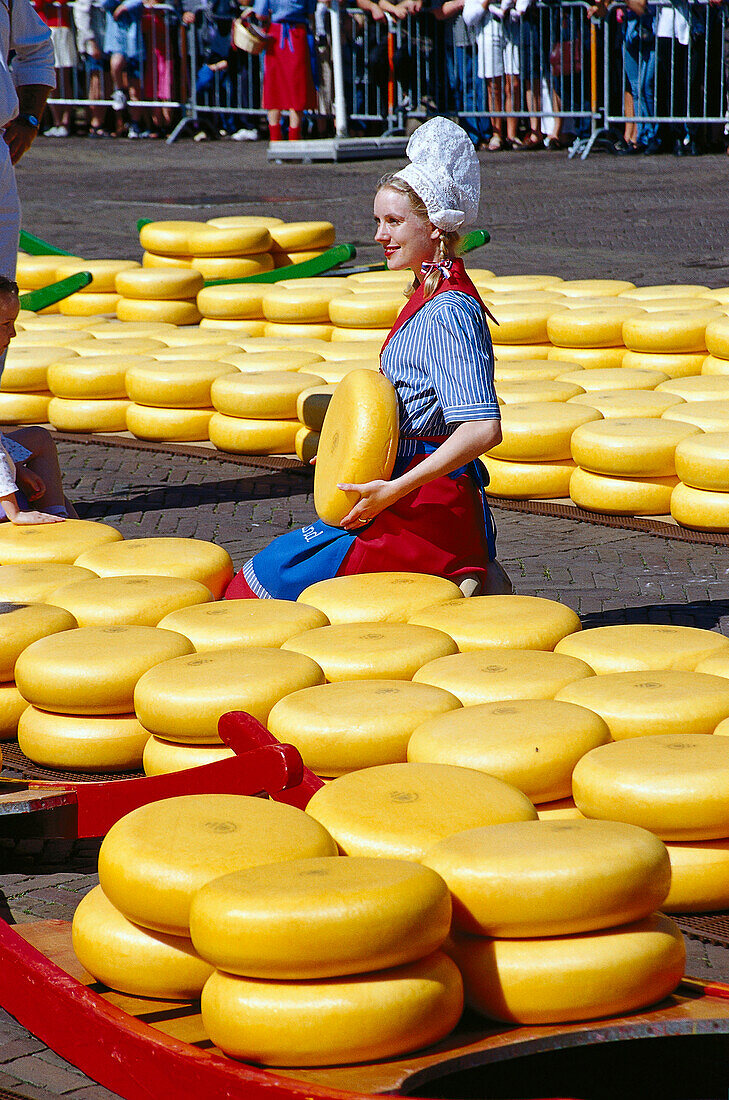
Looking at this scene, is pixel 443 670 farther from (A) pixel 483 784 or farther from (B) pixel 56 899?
(B) pixel 56 899

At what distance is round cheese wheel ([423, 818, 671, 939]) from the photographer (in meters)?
2.02

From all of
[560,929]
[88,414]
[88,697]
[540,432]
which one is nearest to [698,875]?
[560,929]

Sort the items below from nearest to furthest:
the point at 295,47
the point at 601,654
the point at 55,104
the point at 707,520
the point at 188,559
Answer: the point at 601,654, the point at 188,559, the point at 707,520, the point at 295,47, the point at 55,104

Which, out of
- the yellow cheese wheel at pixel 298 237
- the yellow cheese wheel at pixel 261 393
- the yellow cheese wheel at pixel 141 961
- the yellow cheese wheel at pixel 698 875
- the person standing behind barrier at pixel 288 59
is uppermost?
the person standing behind barrier at pixel 288 59

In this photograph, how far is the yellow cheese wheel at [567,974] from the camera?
2016mm

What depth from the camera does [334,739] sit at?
2.67m

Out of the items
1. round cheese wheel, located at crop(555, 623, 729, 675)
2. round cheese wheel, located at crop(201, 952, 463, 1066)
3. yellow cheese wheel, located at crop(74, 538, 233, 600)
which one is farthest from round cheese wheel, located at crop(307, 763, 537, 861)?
yellow cheese wheel, located at crop(74, 538, 233, 600)

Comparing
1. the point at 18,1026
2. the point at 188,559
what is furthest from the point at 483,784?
the point at 188,559

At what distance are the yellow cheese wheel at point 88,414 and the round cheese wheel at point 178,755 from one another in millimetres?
3746

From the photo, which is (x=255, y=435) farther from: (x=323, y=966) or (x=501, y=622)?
(x=323, y=966)

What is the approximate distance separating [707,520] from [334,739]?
101 inches

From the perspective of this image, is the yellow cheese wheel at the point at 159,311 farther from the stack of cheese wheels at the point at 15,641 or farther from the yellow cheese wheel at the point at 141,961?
the yellow cheese wheel at the point at 141,961

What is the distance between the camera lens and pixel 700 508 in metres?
4.89

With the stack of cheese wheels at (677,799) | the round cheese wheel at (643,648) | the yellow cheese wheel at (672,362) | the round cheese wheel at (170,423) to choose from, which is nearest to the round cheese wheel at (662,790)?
the stack of cheese wheels at (677,799)
